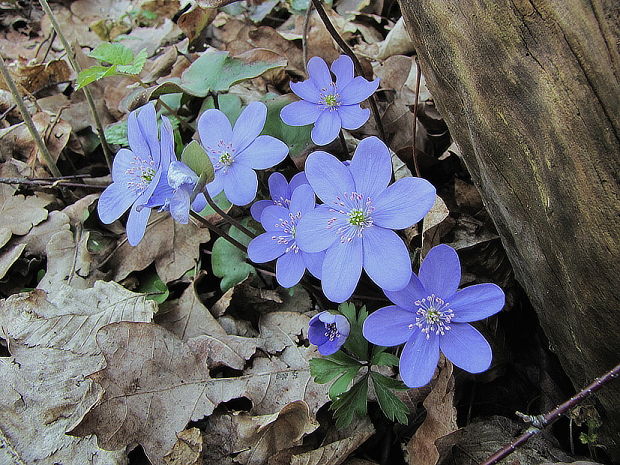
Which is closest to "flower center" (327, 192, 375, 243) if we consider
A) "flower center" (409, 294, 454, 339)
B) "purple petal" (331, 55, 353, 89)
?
"flower center" (409, 294, 454, 339)

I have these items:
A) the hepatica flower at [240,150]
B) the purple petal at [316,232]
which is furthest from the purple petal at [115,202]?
the purple petal at [316,232]

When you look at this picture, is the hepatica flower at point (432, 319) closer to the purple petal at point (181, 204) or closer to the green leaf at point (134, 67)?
the purple petal at point (181, 204)

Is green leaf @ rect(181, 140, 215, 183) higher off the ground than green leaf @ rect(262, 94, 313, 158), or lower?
higher

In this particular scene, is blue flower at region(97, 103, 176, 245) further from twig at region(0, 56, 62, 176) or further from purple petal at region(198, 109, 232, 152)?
twig at region(0, 56, 62, 176)

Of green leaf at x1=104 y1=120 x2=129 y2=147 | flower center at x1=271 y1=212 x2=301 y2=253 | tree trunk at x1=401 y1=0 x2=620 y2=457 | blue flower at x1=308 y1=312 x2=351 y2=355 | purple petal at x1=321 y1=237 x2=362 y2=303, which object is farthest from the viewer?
green leaf at x1=104 y1=120 x2=129 y2=147

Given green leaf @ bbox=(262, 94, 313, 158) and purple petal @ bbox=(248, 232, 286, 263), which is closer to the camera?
purple petal @ bbox=(248, 232, 286, 263)

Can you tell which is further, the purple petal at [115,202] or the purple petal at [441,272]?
the purple petal at [115,202]
